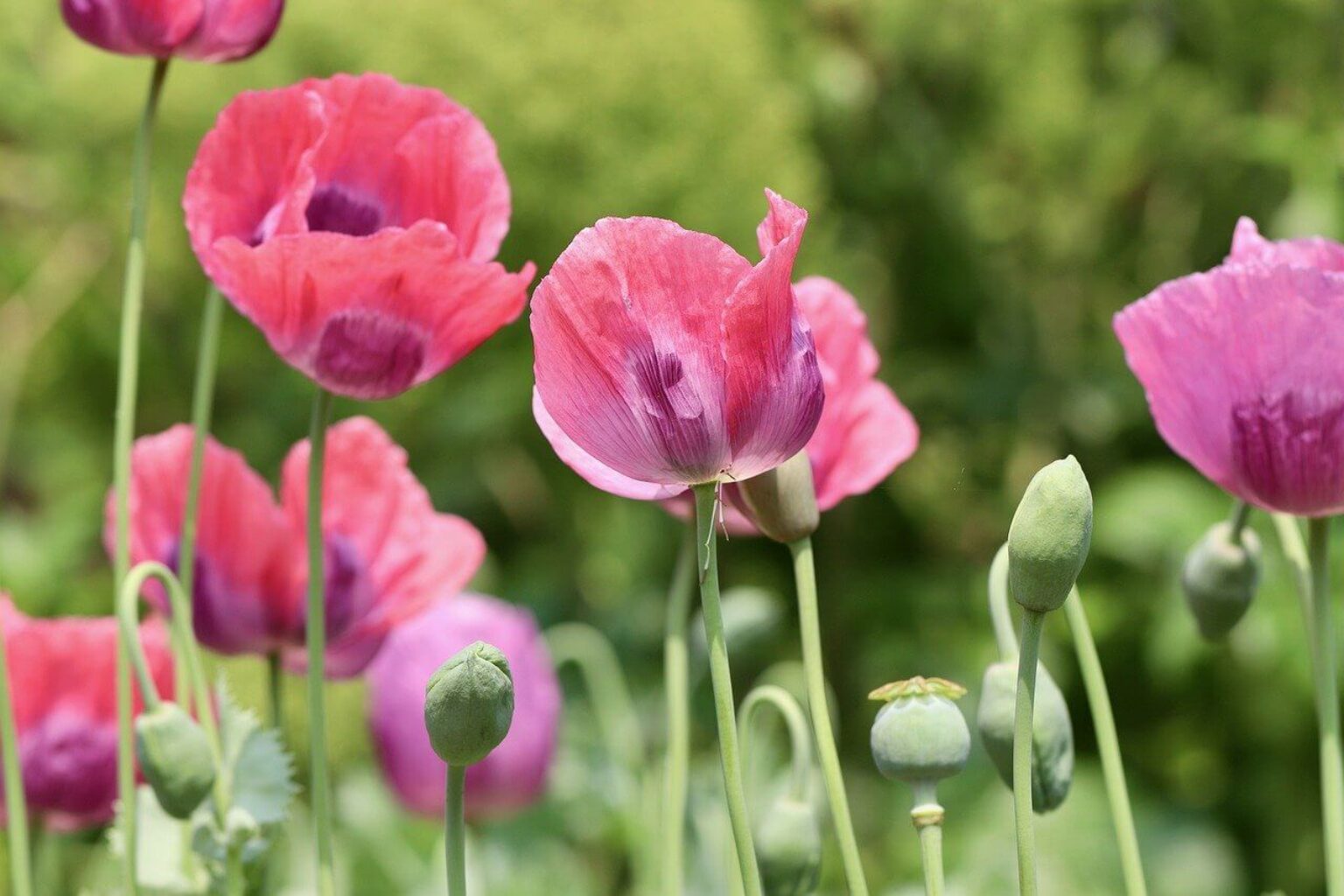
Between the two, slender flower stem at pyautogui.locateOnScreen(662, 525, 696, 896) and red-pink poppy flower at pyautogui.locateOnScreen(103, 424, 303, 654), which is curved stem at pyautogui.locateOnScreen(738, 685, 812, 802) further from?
red-pink poppy flower at pyautogui.locateOnScreen(103, 424, 303, 654)

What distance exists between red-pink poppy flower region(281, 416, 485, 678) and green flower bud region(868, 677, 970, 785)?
19cm

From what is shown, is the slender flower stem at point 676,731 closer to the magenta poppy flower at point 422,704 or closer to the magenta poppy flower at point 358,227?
the magenta poppy flower at point 358,227

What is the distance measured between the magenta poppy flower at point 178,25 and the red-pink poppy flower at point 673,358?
0.51 feet

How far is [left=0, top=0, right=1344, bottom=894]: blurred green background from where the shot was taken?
4.75 feet

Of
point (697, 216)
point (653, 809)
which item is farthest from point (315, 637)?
point (697, 216)

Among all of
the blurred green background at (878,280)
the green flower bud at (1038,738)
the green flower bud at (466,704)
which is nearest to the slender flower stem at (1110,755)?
the green flower bud at (1038,738)

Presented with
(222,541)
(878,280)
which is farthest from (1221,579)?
(878,280)

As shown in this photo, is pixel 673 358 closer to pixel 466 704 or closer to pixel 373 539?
pixel 466 704

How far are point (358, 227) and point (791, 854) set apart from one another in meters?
0.17

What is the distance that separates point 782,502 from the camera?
0.30m

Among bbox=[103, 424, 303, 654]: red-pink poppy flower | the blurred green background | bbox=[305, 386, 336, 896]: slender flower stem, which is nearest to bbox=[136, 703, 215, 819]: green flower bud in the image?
bbox=[305, 386, 336, 896]: slender flower stem

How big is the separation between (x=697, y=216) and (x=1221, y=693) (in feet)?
2.13

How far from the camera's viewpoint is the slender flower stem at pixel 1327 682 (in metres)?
0.32

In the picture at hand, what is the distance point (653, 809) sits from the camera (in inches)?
26.3
